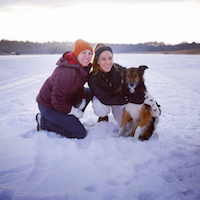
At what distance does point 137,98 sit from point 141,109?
0.21 m

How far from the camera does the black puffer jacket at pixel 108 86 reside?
257 cm

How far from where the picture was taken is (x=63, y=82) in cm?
235

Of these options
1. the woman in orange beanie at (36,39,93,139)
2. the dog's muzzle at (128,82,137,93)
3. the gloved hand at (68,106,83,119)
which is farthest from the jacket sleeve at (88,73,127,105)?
the gloved hand at (68,106,83,119)

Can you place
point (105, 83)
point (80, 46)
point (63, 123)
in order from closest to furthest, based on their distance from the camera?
1. point (80, 46)
2. point (63, 123)
3. point (105, 83)

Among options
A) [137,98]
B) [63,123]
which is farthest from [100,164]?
[137,98]

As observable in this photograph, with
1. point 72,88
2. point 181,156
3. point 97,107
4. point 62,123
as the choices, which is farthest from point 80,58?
point 181,156

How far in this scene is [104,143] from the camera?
2.43 metres

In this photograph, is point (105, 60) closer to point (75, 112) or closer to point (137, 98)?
point (137, 98)

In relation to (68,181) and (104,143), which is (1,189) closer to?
(68,181)

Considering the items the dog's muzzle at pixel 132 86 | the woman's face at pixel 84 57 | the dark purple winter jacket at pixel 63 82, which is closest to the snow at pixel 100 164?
the dark purple winter jacket at pixel 63 82

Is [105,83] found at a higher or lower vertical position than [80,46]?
lower

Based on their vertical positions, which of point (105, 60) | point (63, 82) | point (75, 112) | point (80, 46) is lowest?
point (75, 112)

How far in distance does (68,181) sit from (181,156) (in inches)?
65.9

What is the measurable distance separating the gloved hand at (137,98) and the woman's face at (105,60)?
70cm
